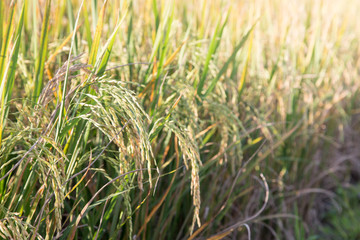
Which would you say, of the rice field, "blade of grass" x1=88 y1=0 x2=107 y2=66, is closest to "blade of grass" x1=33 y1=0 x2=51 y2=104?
the rice field

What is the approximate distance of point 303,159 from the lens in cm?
206

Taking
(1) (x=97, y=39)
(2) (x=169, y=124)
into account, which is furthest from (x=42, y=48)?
(2) (x=169, y=124)

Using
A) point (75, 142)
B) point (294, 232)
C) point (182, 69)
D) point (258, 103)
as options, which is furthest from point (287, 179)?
point (75, 142)

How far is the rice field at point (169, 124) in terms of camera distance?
3.21ft

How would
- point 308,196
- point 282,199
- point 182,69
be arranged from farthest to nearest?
point 308,196 < point 282,199 < point 182,69

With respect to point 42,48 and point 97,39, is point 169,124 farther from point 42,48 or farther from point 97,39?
point 42,48

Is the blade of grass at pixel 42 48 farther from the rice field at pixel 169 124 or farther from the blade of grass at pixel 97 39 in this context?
the blade of grass at pixel 97 39

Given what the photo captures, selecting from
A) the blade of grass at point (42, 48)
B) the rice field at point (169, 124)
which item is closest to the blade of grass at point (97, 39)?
the rice field at point (169, 124)

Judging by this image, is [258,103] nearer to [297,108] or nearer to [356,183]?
[297,108]

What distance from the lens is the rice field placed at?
0.98 m

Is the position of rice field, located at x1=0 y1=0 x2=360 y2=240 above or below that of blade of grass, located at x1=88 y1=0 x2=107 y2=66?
below

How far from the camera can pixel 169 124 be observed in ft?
3.28

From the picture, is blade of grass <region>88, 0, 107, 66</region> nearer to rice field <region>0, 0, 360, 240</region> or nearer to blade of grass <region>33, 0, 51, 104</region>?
rice field <region>0, 0, 360, 240</region>

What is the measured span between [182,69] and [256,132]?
483mm
